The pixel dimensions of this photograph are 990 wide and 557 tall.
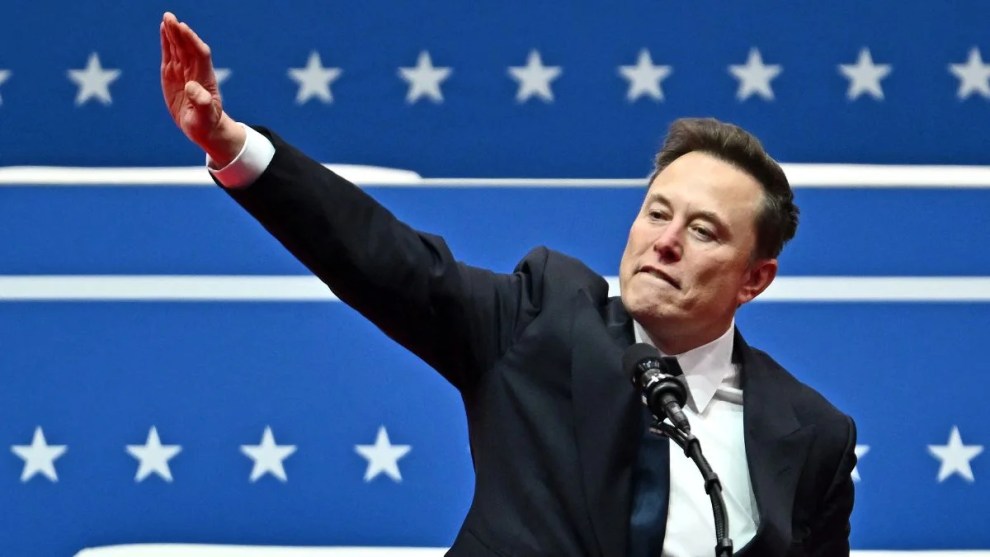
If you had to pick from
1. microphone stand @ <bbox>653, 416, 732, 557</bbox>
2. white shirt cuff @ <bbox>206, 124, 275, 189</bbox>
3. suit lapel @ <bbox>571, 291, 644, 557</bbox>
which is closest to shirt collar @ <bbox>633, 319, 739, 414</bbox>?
suit lapel @ <bbox>571, 291, 644, 557</bbox>

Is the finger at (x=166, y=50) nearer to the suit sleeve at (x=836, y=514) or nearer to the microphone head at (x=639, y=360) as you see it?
the microphone head at (x=639, y=360)

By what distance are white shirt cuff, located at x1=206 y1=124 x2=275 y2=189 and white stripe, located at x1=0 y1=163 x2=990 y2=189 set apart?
3.70ft

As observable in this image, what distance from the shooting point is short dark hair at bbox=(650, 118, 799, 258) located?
2.09m

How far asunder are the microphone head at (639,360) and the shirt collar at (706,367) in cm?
28

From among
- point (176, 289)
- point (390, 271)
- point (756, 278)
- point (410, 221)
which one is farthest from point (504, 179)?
point (390, 271)

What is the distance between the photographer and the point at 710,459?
1.97 metres

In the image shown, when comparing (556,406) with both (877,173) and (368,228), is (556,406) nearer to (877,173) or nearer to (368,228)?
(368,228)

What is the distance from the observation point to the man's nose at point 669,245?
77.8 inches

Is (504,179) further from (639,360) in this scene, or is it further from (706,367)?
(639,360)

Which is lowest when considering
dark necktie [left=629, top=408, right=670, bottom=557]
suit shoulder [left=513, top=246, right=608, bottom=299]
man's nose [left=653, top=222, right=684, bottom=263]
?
dark necktie [left=629, top=408, right=670, bottom=557]

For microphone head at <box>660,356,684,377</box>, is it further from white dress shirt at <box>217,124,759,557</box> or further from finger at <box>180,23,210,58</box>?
finger at <box>180,23,210,58</box>

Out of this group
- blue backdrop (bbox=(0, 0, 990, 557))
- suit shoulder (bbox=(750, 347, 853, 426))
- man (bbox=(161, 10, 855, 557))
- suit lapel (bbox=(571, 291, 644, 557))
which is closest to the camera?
man (bbox=(161, 10, 855, 557))

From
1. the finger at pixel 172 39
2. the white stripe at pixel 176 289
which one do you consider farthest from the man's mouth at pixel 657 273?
the white stripe at pixel 176 289

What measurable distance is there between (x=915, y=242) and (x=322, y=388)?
1.08 metres
